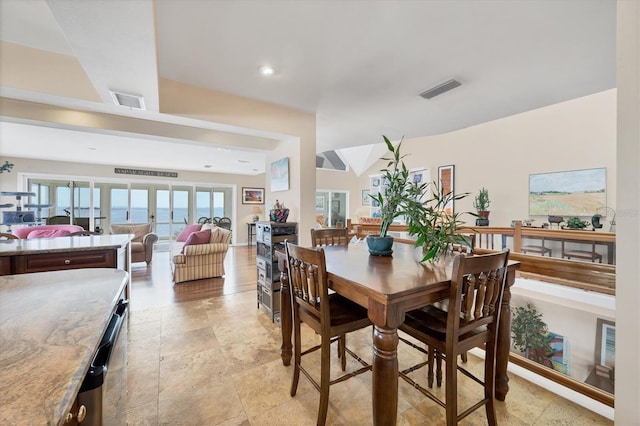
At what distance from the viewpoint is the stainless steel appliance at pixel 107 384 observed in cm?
65

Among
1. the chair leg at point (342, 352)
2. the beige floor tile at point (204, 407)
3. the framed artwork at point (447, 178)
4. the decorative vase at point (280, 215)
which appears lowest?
the beige floor tile at point (204, 407)

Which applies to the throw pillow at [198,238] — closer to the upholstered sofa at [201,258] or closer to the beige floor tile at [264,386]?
the upholstered sofa at [201,258]

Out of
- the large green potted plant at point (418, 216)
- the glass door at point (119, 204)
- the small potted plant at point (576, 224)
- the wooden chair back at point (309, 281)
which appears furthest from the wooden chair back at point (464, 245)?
the glass door at point (119, 204)

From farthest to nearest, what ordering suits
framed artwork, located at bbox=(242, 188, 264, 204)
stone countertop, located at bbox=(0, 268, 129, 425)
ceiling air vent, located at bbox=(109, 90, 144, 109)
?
framed artwork, located at bbox=(242, 188, 264, 204)
ceiling air vent, located at bbox=(109, 90, 144, 109)
stone countertop, located at bbox=(0, 268, 129, 425)

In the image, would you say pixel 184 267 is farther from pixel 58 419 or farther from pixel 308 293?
pixel 58 419

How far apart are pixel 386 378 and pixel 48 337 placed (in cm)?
123

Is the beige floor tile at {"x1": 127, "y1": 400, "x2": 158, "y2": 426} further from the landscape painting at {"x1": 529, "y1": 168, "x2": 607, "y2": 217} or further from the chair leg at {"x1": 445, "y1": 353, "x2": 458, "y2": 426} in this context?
the landscape painting at {"x1": 529, "y1": 168, "x2": 607, "y2": 217}

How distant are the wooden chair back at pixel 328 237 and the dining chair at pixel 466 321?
126cm

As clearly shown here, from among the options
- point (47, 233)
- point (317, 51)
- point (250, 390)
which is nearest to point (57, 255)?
point (250, 390)

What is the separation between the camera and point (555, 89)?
9.30ft

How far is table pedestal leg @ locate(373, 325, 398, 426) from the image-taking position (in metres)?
1.19

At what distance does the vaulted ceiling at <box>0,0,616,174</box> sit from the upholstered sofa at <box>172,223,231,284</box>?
1947 millimetres

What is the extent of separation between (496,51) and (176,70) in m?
2.84

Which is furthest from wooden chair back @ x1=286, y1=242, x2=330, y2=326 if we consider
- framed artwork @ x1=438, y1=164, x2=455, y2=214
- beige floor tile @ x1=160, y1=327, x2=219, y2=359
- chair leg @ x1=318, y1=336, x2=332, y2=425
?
framed artwork @ x1=438, y1=164, x2=455, y2=214
